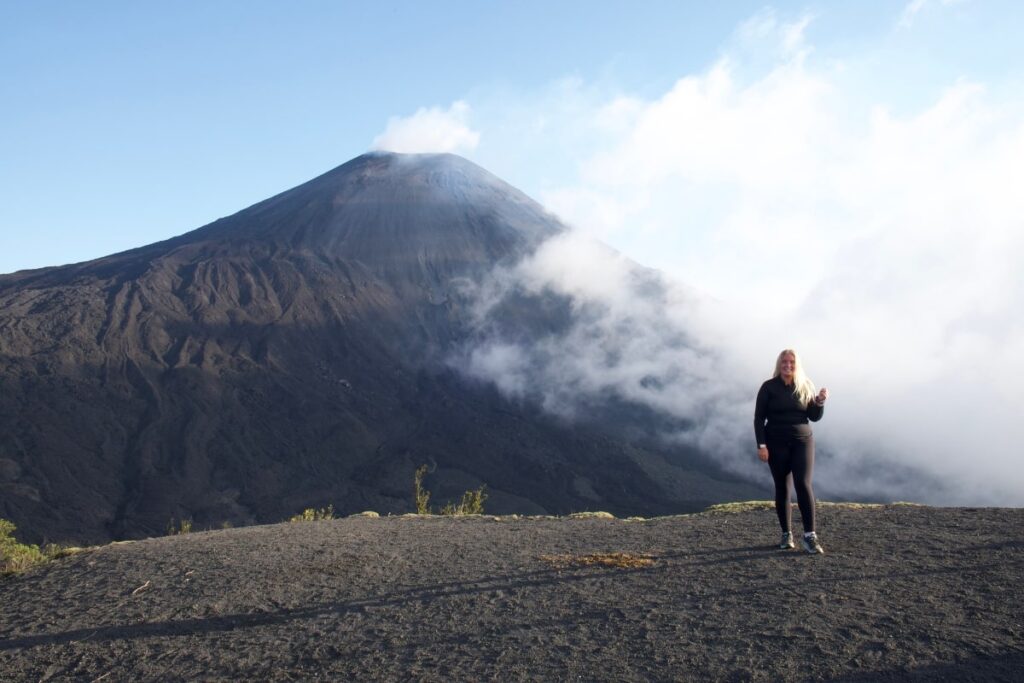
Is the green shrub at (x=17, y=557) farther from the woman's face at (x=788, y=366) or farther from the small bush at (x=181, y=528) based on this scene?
the woman's face at (x=788, y=366)

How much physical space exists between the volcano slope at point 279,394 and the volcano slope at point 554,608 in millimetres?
38948

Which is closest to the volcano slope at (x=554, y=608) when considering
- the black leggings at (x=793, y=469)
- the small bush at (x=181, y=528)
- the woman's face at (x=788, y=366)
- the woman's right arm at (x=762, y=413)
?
the black leggings at (x=793, y=469)

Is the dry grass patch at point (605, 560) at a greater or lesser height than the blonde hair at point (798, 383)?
lesser

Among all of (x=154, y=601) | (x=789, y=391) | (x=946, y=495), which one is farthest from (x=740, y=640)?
(x=946, y=495)

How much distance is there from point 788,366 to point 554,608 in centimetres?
277

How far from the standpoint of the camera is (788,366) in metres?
6.91

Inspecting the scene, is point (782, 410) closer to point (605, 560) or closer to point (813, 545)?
point (813, 545)

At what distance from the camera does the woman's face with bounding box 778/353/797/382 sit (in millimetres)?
6910

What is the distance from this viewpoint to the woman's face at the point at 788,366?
6.91 meters

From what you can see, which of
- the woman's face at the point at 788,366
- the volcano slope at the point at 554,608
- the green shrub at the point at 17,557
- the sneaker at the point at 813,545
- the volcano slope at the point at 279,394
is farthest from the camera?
the volcano slope at the point at 279,394

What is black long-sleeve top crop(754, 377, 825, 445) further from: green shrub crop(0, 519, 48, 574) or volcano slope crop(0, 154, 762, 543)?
volcano slope crop(0, 154, 762, 543)

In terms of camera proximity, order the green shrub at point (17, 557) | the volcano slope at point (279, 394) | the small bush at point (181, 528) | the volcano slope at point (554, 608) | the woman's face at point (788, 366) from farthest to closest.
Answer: the volcano slope at point (279, 394) < the small bush at point (181, 528) < the green shrub at point (17, 557) < the woman's face at point (788, 366) < the volcano slope at point (554, 608)

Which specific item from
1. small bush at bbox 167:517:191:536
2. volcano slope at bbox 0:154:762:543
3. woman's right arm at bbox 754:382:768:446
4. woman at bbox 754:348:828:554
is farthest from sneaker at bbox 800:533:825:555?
volcano slope at bbox 0:154:762:543

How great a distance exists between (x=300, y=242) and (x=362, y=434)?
95.1ft
